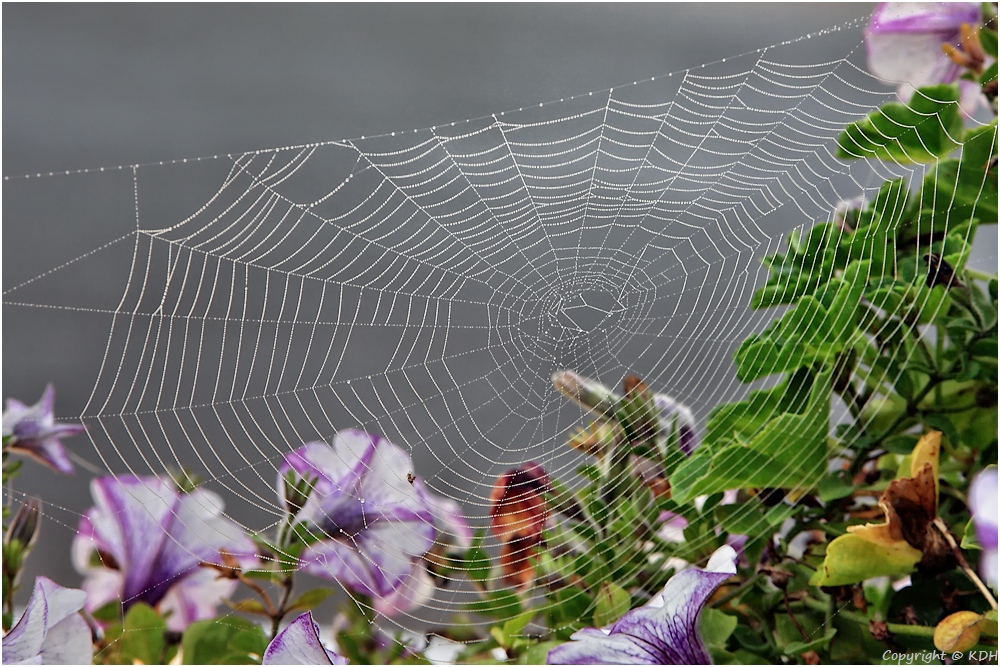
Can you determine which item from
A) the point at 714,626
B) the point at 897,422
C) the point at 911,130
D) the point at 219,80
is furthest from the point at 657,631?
the point at 219,80

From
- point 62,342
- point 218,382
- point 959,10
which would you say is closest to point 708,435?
point 959,10

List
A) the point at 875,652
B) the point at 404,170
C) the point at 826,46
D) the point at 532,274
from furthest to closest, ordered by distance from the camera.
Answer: the point at 532,274 < the point at 826,46 < the point at 404,170 < the point at 875,652

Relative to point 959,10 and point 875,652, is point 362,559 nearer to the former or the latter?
point 875,652

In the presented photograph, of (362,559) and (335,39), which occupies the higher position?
(335,39)

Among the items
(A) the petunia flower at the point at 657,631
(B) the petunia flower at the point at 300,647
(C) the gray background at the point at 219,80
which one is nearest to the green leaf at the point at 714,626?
(A) the petunia flower at the point at 657,631

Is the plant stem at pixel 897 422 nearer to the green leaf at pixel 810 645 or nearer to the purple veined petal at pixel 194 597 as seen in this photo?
the green leaf at pixel 810 645

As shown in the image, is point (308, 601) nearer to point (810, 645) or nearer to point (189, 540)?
point (189, 540)

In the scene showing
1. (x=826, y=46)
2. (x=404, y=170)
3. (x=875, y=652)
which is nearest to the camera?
(x=875, y=652)

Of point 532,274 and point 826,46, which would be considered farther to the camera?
point 532,274
